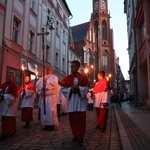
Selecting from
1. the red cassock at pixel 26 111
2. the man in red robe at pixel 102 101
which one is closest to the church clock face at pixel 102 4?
the man in red robe at pixel 102 101

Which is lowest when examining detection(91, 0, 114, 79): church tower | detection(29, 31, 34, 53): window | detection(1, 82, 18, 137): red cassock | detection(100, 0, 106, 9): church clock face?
detection(1, 82, 18, 137): red cassock

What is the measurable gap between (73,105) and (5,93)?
2245mm

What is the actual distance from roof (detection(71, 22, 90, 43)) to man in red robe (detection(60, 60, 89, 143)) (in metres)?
53.9

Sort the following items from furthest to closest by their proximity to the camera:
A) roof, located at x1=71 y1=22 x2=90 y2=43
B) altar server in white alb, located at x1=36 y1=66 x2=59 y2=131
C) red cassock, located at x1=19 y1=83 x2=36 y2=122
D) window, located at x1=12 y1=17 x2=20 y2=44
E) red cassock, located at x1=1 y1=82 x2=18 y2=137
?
roof, located at x1=71 y1=22 x2=90 y2=43 → window, located at x1=12 y1=17 x2=20 y2=44 → red cassock, located at x1=19 y1=83 x2=36 y2=122 → altar server in white alb, located at x1=36 y1=66 x2=59 y2=131 → red cassock, located at x1=1 y1=82 x2=18 y2=137

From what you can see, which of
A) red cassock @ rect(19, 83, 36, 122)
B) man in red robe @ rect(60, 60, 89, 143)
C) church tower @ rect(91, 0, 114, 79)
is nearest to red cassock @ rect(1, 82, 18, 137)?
red cassock @ rect(19, 83, 36, 122)

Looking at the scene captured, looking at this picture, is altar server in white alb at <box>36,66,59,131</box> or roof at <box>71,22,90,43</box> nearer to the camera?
altar server in white alb at <box>36,66,59,131</box>

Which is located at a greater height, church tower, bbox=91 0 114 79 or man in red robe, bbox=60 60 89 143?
church tower, bbox=91 0 114 79

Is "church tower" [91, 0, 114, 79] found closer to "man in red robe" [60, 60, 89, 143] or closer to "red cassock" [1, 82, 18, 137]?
"red cassock" [1, 82, 18, 137]

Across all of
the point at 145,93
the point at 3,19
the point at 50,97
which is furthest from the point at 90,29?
the point at 50,97

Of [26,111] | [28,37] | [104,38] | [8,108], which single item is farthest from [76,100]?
[104,38]

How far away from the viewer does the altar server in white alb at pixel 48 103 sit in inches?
304

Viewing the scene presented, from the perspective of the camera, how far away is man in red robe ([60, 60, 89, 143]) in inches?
219

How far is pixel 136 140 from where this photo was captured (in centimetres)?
575

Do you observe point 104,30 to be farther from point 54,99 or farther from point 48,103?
point 48,103
